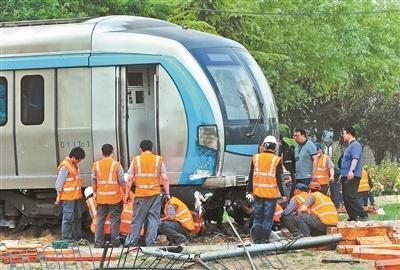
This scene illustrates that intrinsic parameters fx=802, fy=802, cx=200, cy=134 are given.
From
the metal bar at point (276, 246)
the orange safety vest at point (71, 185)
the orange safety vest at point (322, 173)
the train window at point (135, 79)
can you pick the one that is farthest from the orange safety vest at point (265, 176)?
the orange safety vest at point (322, 173)

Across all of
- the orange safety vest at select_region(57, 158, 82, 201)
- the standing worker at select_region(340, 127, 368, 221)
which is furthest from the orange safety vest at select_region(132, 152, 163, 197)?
the standing worker at select_region(340, 127, 368, 221)

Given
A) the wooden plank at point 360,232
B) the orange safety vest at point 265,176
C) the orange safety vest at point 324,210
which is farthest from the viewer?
the orange safety vest at point 324,210

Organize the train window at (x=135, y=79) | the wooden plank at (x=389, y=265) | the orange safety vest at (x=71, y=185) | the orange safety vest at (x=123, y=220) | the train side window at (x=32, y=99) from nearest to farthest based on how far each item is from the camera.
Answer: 1. the wooden plank at (x=389, y=265)
2. the orange safety vest at (x=123, y=220)
3. the orange safety vest at (x=71, y=185)
4. the train window at (x=135, y=79)
5. the train side window at (x=32, y=99)

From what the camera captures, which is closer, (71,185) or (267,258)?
(267,258)

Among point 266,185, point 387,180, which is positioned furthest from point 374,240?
point 387,180

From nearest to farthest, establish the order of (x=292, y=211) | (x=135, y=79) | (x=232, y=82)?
(x=292, y=211), (x=232, y=82), (x=135, y=79)

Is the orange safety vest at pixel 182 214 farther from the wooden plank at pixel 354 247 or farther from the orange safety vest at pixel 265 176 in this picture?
the wooden plank at pixel 354 247

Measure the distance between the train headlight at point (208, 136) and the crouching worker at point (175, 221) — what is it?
0.99m

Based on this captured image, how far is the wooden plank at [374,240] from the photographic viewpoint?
10641mm

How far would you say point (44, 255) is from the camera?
9.99m

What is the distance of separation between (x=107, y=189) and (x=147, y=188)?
2.08 feet

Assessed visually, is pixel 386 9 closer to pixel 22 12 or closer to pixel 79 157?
pixel 22 12

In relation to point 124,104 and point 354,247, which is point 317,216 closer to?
point 354,247

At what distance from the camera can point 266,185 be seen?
36.3ft
